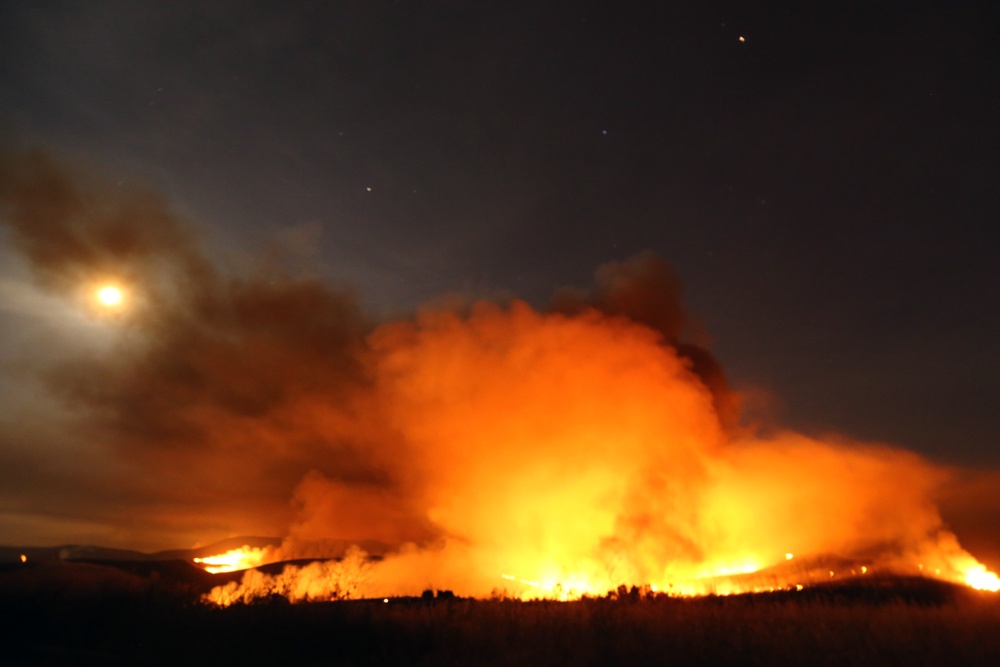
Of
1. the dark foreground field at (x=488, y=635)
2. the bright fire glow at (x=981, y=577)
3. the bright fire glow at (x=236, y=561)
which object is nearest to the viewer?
the dark foreground field at (x=488, y=635)

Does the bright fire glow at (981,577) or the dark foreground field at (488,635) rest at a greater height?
the bright fire glow at (981,577)

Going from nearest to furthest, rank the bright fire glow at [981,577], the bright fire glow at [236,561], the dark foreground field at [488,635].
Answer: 1. the dark foreground field at [488,635]
2. the bright fire glow at [981,577]
3. the bright fire glow at [236,561]

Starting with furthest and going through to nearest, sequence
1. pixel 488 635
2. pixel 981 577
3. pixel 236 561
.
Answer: pixel 236 561, pixel 981 577, pixel 488 635

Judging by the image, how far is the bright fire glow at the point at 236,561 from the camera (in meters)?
83.2

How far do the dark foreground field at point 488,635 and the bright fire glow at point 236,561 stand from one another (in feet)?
225

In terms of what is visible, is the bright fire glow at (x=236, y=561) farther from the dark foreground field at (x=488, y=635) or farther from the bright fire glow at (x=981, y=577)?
the bright fire glow at (x=981, y=577)

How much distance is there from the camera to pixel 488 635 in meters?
14.3

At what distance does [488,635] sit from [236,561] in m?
85.4

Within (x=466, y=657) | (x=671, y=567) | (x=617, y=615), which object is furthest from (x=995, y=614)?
(x=671, y=567)

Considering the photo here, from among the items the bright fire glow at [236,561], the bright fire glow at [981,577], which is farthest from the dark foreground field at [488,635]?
the bright fire glow at [236,561]

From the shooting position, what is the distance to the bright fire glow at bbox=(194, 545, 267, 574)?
273 ft

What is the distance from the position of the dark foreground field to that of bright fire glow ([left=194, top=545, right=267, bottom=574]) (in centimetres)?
6869

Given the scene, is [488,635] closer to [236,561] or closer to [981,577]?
[981,577]

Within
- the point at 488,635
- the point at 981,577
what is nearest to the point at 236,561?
the point at 981,577
